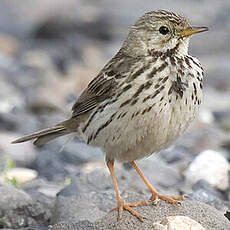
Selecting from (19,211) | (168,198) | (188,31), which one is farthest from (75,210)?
(188,31)

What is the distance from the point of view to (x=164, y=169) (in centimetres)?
927

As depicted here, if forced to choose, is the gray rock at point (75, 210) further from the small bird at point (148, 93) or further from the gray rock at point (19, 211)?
the small bird at point (148, 93)

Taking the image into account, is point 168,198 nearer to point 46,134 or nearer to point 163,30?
point 163,30

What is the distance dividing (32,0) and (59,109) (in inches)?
381

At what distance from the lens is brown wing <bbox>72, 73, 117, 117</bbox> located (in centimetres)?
715

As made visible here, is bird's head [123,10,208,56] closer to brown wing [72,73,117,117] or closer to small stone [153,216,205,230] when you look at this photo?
brown wing [72,73,117,117]

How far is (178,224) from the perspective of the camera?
6066mm

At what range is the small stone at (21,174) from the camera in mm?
8930

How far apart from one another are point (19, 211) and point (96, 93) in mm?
1282

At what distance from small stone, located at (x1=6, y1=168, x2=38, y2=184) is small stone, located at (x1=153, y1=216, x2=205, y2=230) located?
298 centimetres

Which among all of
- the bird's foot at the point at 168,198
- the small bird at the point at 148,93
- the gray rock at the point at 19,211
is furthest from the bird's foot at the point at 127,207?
the gray rock at the point at 19,211

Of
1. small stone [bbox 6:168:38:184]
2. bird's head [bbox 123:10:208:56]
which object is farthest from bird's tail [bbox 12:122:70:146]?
bird's head [bbox 123:10:208:56]

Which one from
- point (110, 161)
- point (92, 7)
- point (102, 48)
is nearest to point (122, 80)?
point (110, 161)

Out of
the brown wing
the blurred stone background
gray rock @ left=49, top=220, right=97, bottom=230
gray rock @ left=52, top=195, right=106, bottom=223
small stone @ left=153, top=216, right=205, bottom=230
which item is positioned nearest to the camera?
small stone @ left=153, top=216, right=205, bottom=230
